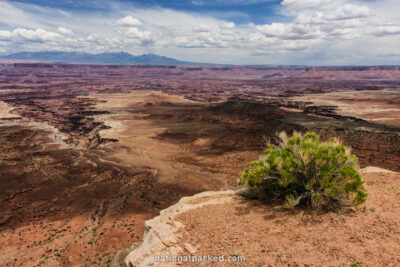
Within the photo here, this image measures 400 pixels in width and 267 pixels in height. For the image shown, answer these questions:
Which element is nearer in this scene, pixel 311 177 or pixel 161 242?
pixel 161 242

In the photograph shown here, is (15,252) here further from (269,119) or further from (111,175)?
(269,119)

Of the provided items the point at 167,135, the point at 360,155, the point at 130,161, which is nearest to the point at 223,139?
the point at 167,135

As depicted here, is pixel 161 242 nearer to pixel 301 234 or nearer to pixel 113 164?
pixel 301 234

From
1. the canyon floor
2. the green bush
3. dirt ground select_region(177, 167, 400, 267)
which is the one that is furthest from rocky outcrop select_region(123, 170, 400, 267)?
the canyon floor

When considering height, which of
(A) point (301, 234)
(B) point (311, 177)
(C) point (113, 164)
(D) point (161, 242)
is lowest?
(C) point (113, 164)


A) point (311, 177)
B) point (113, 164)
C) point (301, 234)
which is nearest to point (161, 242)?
point (301, 234)

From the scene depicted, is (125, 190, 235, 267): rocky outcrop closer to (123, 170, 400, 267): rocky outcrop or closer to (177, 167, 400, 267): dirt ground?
(123, 170, 400, 267): rocky outcrop
